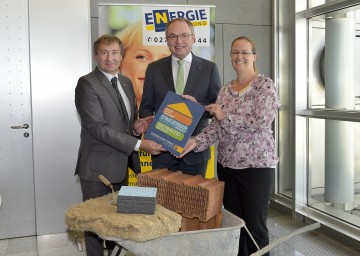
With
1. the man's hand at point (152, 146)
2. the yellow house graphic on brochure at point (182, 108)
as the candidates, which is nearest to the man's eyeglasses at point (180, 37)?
the yellow house graphic on brochure at point (182, 108)

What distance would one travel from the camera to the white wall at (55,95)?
3.96 metres

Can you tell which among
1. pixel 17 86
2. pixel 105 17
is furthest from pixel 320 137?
pixel 17 86

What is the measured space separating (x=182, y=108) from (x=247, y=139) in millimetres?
476

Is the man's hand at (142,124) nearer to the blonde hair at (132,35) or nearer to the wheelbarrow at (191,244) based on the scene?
the wheelbarrow at (191,244)

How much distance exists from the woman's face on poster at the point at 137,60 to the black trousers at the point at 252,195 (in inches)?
76.6

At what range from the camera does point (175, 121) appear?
233 cm

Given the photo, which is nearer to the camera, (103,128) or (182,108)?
(182,108)

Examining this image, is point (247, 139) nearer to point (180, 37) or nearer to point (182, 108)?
point (182, 108)

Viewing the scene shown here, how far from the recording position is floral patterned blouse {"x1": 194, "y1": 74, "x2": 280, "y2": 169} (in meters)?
2.38

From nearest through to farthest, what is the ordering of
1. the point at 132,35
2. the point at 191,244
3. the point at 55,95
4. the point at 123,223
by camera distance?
the point at 123,223 → the point at 191,244 → the point at 55,95 → the point at 132,35

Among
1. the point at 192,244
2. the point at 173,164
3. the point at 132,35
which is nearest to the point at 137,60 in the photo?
the point at 132,35

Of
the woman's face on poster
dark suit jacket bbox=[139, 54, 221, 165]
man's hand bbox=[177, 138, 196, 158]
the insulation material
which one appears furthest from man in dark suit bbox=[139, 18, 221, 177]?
the woman's face on poster

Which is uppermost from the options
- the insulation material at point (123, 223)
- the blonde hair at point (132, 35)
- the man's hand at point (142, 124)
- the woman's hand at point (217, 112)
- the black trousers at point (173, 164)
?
the blonde hair at point (132, 35)

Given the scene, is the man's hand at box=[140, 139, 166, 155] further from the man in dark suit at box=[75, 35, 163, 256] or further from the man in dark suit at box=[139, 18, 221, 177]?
the man in dark suit at box=[139, 18, 221, 177]
